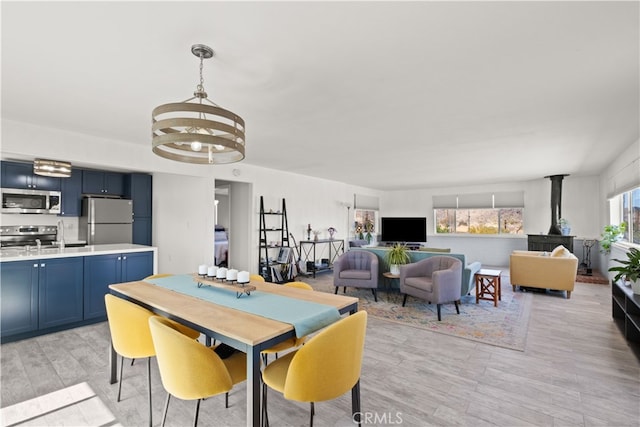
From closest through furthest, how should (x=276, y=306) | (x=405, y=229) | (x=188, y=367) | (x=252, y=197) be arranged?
(x=188, y=367) → (x=276, y=306) → (x=252, y=197) → (x=405, y=229)

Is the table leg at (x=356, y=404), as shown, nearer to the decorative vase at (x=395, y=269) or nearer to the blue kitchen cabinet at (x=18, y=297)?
the decorative vase at (x=395, y=269)

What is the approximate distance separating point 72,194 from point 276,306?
14.5 ft

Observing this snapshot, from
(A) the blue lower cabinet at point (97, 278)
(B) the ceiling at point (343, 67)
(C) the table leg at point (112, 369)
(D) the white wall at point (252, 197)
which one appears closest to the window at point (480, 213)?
(D) the white wall at point (252, 197)

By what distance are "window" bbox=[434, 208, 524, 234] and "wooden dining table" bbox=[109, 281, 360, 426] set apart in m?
8.43

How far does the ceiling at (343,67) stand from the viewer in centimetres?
169

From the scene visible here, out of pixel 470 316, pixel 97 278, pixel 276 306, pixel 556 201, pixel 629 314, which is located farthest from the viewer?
pixel 556 201

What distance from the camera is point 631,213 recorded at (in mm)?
5215

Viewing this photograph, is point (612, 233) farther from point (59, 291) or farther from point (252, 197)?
point (59, 291)

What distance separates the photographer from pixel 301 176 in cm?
737

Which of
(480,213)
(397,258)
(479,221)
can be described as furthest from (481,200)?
(397,258)

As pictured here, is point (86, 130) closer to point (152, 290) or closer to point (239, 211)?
point (152, 290)

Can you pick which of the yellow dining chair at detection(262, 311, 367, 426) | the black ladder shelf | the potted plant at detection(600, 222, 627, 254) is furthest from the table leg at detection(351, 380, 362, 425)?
the potted plant at detection(600, 222, 627, 254)

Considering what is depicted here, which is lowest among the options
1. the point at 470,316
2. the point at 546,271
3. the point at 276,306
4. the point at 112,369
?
the point at 470,316
